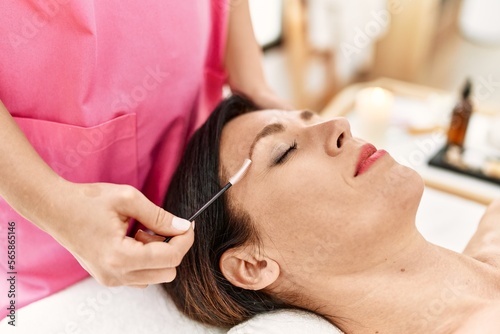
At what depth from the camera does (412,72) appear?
3.60m

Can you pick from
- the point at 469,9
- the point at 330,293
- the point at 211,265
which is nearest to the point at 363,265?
the point at 330,293

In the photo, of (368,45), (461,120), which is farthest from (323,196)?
(368,45)

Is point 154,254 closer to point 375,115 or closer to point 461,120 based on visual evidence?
point 375,115

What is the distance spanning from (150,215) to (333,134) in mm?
474

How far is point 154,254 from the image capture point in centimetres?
81

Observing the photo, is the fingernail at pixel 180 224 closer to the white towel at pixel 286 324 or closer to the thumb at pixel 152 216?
the thumb at pixel 152 216

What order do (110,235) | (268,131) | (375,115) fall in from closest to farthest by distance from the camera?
(110,235)
(268,131)
(375,115)

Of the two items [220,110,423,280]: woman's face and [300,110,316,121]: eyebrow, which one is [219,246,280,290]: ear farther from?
[300,110,316,121]: eyebrow

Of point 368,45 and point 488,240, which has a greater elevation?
point 488,240

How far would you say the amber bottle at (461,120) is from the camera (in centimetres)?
188

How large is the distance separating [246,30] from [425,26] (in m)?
2.40

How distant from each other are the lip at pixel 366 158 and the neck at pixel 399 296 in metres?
0.20

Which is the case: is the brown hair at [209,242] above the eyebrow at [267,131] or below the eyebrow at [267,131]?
below

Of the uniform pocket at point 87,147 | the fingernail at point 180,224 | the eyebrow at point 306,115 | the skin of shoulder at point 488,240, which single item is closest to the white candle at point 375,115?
the skin of shoulder at point 488,240
